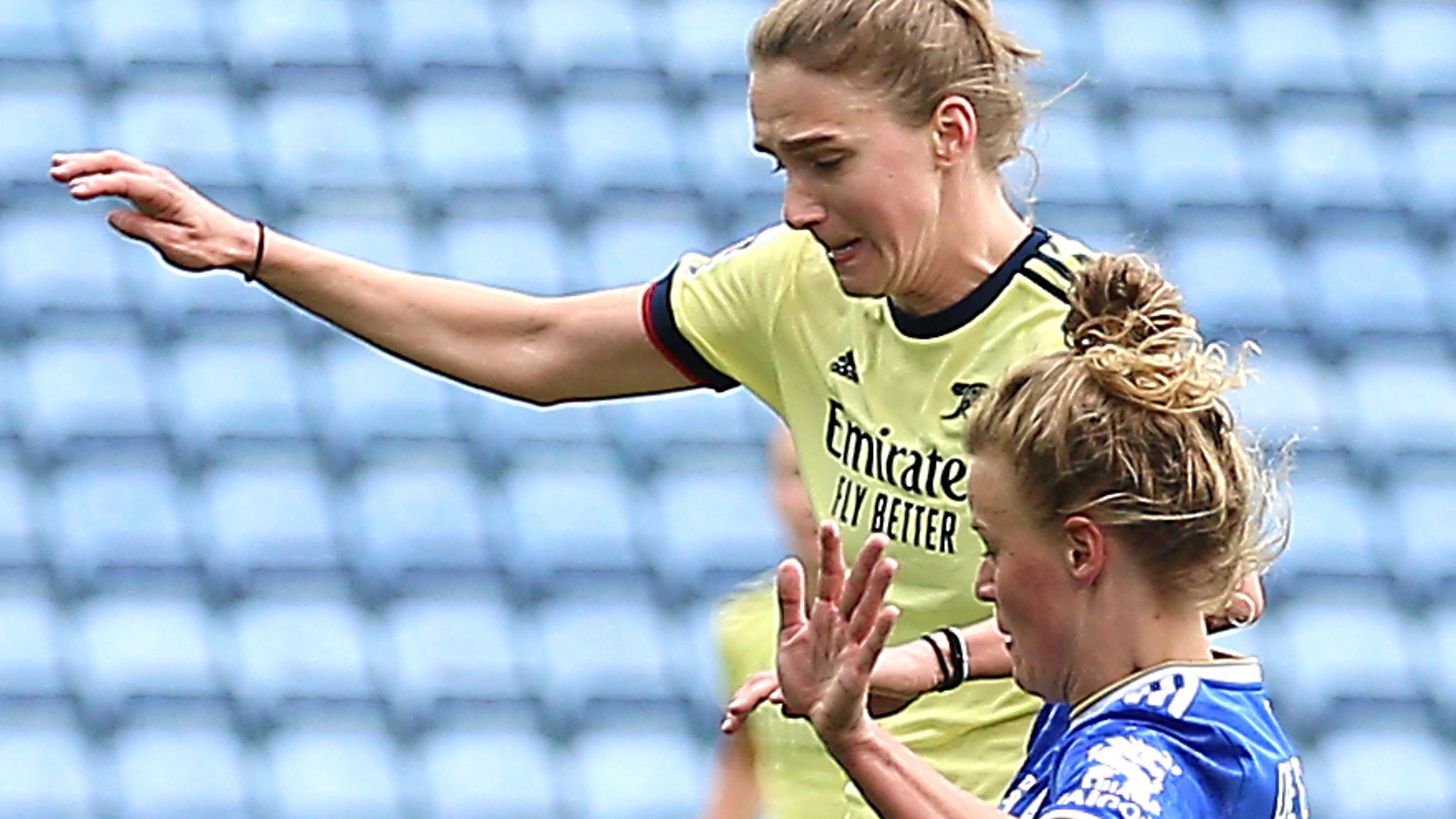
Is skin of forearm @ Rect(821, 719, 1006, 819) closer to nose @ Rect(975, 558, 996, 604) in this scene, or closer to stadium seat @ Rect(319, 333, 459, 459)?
nose @ Rect(975, 558, 996, 604)

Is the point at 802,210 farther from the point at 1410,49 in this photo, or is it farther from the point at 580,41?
the point at 1410,49

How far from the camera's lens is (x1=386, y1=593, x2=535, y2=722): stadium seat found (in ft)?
15.2

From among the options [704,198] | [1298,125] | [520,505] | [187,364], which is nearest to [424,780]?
[520,505]

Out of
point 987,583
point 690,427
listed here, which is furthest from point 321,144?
point 987,583

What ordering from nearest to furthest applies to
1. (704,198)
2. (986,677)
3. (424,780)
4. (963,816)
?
(963,816) < (986,677) < (424,780) < (704,198)

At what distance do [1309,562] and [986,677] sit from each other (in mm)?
3206

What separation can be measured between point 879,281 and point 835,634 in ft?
1.63

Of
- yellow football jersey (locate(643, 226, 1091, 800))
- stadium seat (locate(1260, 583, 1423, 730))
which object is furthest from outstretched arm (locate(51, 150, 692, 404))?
stadium seat (locate(1260, 583, 1423, 730))

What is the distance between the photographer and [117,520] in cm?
473

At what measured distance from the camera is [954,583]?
221 cm

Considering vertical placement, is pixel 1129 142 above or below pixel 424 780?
above

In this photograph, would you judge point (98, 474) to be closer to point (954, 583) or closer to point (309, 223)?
point (309, 223)

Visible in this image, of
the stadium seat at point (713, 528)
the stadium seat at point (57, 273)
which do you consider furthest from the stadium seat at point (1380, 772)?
the stadium seat at point (57, 273)

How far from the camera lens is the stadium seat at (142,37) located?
516cm
